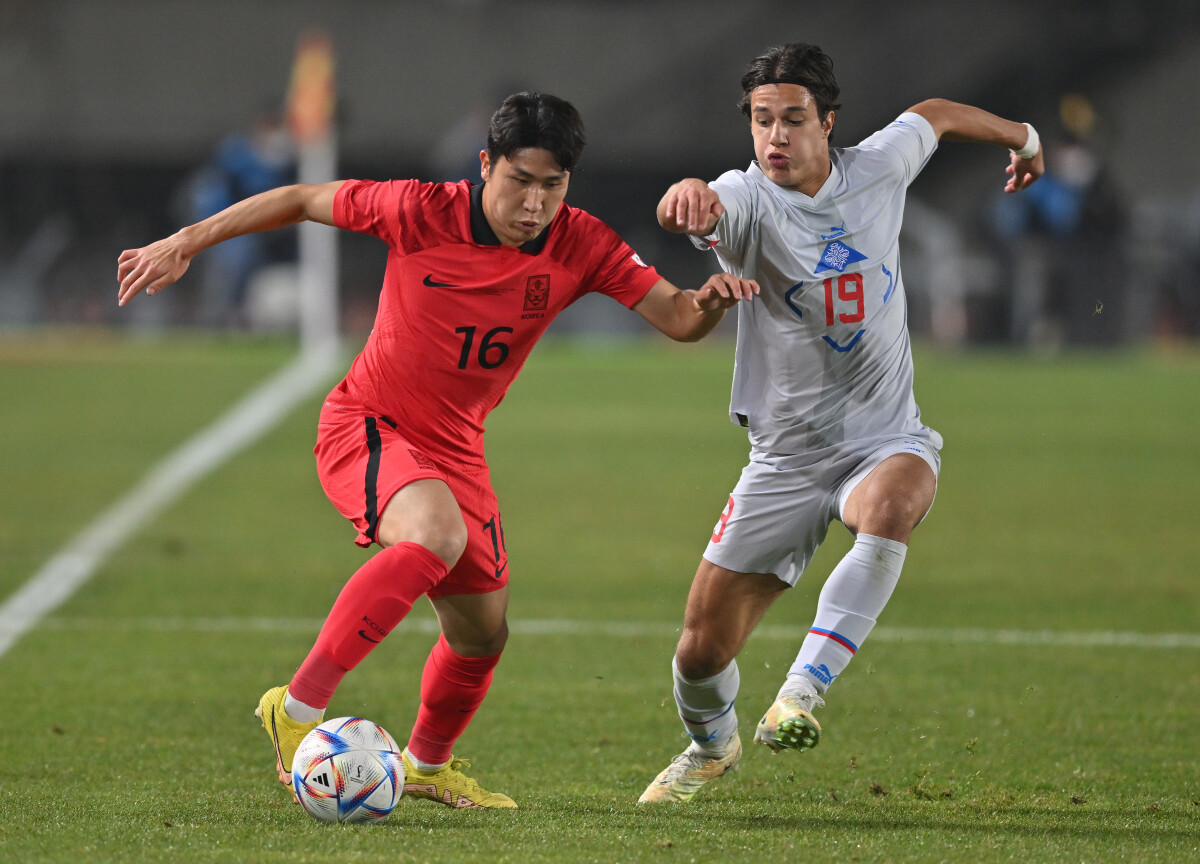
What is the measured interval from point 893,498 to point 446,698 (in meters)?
1.60

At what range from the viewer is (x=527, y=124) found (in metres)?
4.92

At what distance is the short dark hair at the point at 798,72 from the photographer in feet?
16.9

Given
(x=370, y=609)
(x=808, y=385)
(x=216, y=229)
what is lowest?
(x=370, y=609)

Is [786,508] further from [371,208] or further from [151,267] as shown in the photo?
[151,267]

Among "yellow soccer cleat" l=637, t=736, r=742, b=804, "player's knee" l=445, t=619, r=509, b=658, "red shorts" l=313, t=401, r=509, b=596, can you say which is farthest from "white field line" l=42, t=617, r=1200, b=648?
"red shorts" l=313, t=401, r=509, b=596

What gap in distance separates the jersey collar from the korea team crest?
9 centimetres

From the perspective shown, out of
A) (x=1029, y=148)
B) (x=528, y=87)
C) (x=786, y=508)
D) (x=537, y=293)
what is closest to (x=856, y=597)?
(x=786, y=508)

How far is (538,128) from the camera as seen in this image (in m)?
4.91

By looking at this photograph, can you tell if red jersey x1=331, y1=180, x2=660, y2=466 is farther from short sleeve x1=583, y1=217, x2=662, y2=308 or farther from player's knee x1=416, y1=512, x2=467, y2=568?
player's knee x1=416, y1=512, x2=467, y2=568

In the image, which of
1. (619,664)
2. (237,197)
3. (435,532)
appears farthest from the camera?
(237,197)

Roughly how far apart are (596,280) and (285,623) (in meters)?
3.85

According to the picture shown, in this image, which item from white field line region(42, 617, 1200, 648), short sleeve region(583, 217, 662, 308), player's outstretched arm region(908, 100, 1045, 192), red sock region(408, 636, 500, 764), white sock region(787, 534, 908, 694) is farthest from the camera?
white field line region(42, 617, 1200, 648)

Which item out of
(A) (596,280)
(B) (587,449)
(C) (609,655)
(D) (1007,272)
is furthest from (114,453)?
(D) (1007,272)

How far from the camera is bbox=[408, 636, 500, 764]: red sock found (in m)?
5.48
